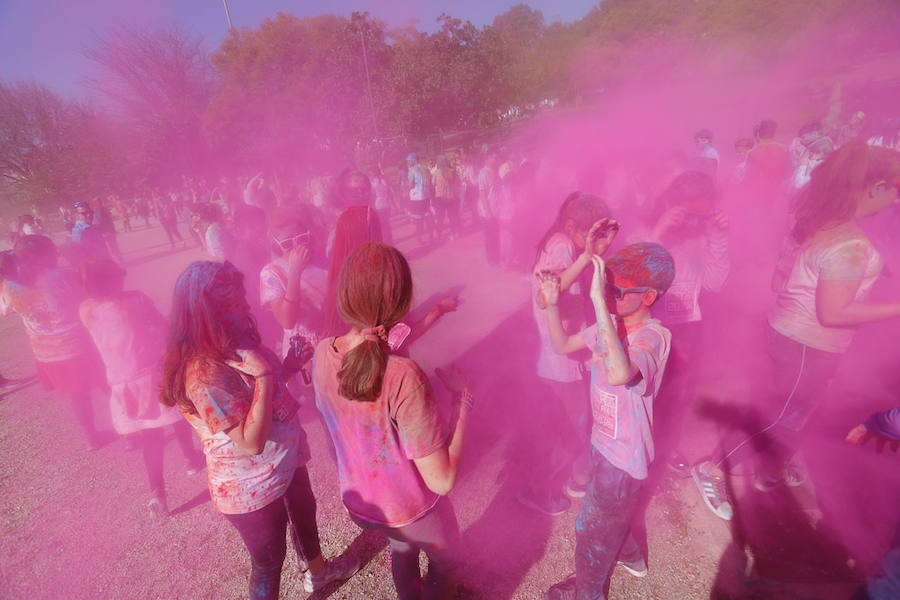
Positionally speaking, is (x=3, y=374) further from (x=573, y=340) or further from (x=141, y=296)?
(x=573, y=340)

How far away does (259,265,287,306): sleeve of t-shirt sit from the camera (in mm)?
2551

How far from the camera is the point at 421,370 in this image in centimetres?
134

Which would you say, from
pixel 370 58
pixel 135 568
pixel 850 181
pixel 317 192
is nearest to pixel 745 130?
pixel 370 58

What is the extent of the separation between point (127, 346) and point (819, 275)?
4135 millimetres

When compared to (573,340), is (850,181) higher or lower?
higher

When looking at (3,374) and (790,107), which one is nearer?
(3,374)

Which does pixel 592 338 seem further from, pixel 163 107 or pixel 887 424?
pixel 163 107

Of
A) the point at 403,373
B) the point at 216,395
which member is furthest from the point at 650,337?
the point at 216,395

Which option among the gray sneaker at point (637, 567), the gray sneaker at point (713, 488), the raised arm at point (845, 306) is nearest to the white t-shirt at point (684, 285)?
the raised arm at point (845, 306)

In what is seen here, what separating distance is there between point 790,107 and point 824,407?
23715 millimetres

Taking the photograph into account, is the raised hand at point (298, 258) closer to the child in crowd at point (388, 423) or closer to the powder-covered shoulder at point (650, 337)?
the child in crowd at point (388, 423)

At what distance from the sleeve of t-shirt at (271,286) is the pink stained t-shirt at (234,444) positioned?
34.6 inches

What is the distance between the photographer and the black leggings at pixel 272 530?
1734 millimetres

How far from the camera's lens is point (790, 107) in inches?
779
